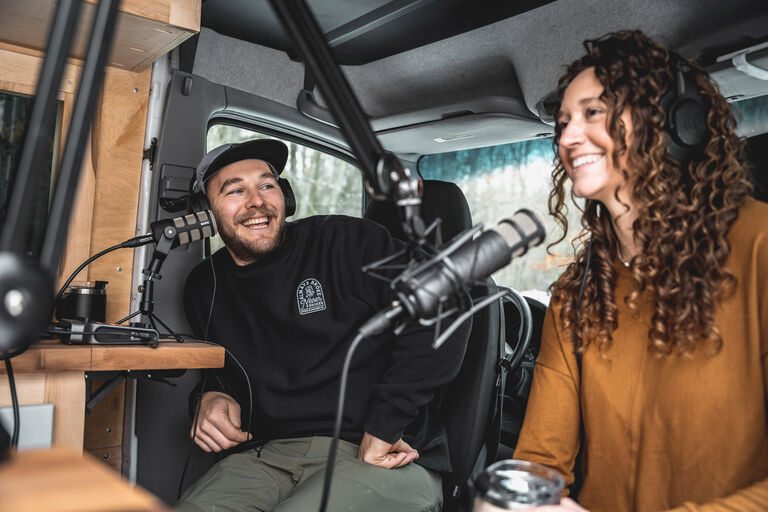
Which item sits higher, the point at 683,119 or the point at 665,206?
the point at 683,119

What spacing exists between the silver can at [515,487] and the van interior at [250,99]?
1097mm

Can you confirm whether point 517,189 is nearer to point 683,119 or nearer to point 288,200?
point 288,200

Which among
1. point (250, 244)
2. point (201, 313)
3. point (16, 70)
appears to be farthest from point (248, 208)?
point (16, 70)

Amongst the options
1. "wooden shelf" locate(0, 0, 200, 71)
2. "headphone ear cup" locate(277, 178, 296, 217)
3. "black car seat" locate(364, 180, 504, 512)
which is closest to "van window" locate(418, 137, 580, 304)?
"black car seat" locate(364, 180, 504, 512)

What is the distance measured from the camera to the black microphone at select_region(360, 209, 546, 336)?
0.59 meters

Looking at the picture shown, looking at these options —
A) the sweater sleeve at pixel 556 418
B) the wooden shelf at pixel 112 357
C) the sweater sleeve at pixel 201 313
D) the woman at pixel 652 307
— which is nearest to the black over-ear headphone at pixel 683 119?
the woman at pixel 652 307

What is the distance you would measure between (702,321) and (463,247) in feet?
1.85

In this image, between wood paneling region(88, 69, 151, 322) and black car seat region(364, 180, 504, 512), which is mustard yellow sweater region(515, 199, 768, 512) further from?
wood paneling region(88, 69, 151, 322)

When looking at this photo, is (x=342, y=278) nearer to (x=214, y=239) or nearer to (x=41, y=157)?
(x=214, y=239)

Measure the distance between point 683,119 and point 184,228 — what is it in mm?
1133

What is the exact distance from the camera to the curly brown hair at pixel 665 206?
1.00 meters

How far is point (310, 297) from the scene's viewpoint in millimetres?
1758

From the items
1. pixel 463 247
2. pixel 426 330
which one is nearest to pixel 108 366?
pixel 426 330

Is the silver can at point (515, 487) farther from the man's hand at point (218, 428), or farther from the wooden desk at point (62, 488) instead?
the man's hand at point (218, 428)
